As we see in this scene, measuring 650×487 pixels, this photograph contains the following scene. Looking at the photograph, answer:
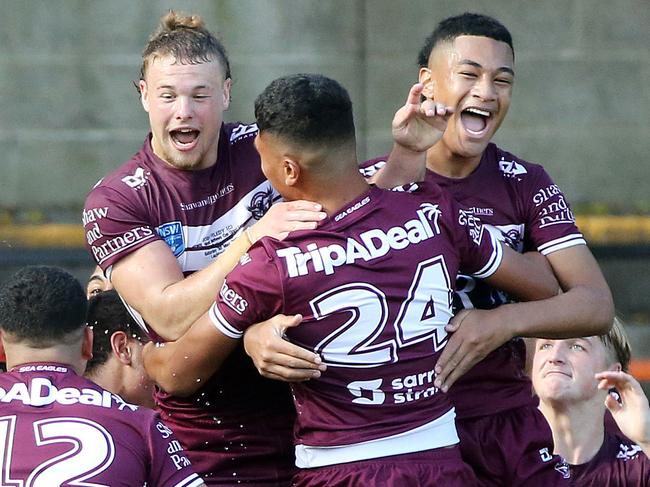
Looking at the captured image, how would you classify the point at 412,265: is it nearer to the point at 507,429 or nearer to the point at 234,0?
the point at 507,429

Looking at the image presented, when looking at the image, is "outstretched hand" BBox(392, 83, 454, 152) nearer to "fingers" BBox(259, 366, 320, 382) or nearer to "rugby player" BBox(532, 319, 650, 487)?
"fingers" BBox(259, 366, 320, 382)

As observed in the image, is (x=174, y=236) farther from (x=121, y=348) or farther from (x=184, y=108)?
(x=121, y=348)

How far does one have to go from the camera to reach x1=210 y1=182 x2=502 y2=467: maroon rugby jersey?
3510 millimetres

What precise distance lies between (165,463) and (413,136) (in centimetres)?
118

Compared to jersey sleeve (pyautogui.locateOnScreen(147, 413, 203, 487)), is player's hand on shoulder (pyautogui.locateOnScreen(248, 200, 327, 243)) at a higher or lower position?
higher

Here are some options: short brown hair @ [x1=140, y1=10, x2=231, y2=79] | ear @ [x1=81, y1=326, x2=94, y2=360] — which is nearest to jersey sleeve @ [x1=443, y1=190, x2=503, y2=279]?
short brown hair @ [x1=140, y1=10, x2=231, y2=79]

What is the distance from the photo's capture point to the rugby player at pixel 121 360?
493 cm

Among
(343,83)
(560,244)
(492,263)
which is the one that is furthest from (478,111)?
(343,83)

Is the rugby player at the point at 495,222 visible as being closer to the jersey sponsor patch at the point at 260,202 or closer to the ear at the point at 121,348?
the jersey sponsor patch at the point at 260,202

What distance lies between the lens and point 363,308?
352cm

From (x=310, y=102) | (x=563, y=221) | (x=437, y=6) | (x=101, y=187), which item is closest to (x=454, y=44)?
(x=563, y=221)

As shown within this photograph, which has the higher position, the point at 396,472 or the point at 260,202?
the point at 260,202

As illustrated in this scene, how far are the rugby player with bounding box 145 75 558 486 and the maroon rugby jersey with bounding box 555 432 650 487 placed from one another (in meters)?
1.55

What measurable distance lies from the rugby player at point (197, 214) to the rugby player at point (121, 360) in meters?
0.55
